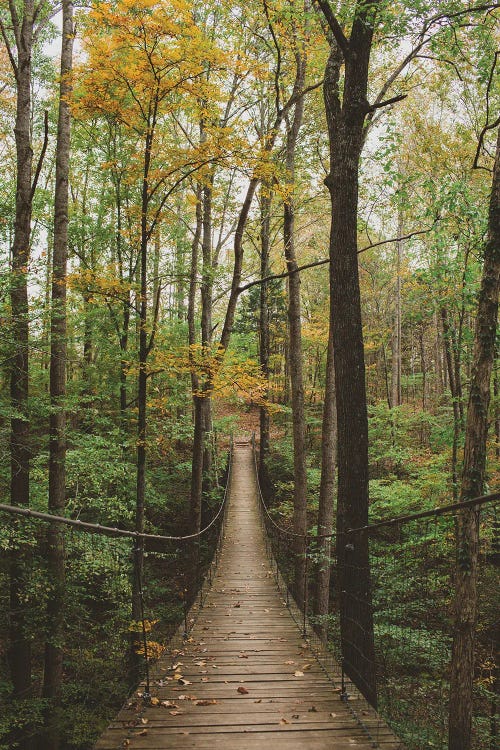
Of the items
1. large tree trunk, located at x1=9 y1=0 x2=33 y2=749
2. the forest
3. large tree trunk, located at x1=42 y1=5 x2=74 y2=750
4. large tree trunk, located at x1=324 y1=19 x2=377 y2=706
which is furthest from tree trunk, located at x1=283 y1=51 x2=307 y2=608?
large tree trunk, located at x1=9 y1=0 x2=33 y2=749

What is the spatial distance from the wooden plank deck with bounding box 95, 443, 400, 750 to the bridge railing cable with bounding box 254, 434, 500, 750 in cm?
15

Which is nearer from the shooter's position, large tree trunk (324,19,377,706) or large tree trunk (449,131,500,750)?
large tree trunk (324,19,377,706)

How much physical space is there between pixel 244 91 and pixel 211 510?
10.0 m

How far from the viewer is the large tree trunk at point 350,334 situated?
361 centimetres

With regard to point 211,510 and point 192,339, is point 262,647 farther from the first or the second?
point 211,510

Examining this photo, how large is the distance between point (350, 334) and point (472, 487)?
6.52 ft

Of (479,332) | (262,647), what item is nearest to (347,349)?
(479,332)

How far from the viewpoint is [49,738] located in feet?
18.5

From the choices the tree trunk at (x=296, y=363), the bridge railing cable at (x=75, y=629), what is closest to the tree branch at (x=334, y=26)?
the tree trunk at (x=296, y=363)

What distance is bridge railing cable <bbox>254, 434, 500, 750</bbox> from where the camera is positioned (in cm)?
346

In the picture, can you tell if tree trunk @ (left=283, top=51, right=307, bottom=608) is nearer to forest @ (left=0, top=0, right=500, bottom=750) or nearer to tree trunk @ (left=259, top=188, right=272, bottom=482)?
forest @ (left=0, top=0, right=500, bottom=750)

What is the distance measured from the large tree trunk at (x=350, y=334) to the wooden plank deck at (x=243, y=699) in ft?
2.15

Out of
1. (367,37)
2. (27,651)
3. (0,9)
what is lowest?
(27,651)

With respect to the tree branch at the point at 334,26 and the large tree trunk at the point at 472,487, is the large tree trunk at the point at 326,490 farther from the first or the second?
the tree branch at the point at 334,26
